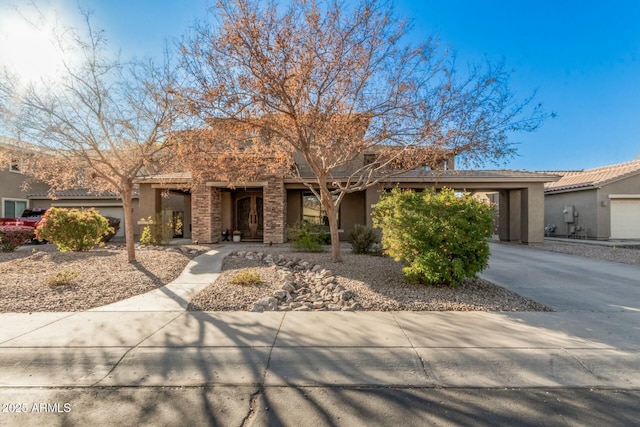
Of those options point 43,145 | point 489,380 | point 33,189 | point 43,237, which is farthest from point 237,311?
point 33,189

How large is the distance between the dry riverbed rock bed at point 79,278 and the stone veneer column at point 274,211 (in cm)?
465

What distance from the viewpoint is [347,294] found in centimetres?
641

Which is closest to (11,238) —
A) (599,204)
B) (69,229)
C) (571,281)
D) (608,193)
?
(69,229)

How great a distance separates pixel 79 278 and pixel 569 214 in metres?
23.4

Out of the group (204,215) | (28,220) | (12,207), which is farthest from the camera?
(12,207)

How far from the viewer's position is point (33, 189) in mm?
22516

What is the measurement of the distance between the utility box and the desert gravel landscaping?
15519mm

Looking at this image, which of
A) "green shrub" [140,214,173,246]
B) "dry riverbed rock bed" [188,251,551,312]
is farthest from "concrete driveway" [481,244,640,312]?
"green shrub" [140,214,173,246]

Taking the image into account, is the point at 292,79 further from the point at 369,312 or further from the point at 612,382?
the point at 612,382

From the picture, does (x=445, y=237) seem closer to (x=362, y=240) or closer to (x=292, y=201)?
(x=362, y=240)

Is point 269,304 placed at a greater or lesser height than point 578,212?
lesser

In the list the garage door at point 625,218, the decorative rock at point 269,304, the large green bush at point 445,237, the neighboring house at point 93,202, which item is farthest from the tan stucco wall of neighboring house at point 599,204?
the neighboring house at point 93,202

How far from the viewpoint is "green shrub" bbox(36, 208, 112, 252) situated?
37.5 feet

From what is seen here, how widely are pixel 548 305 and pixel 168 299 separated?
6960 millimetres
